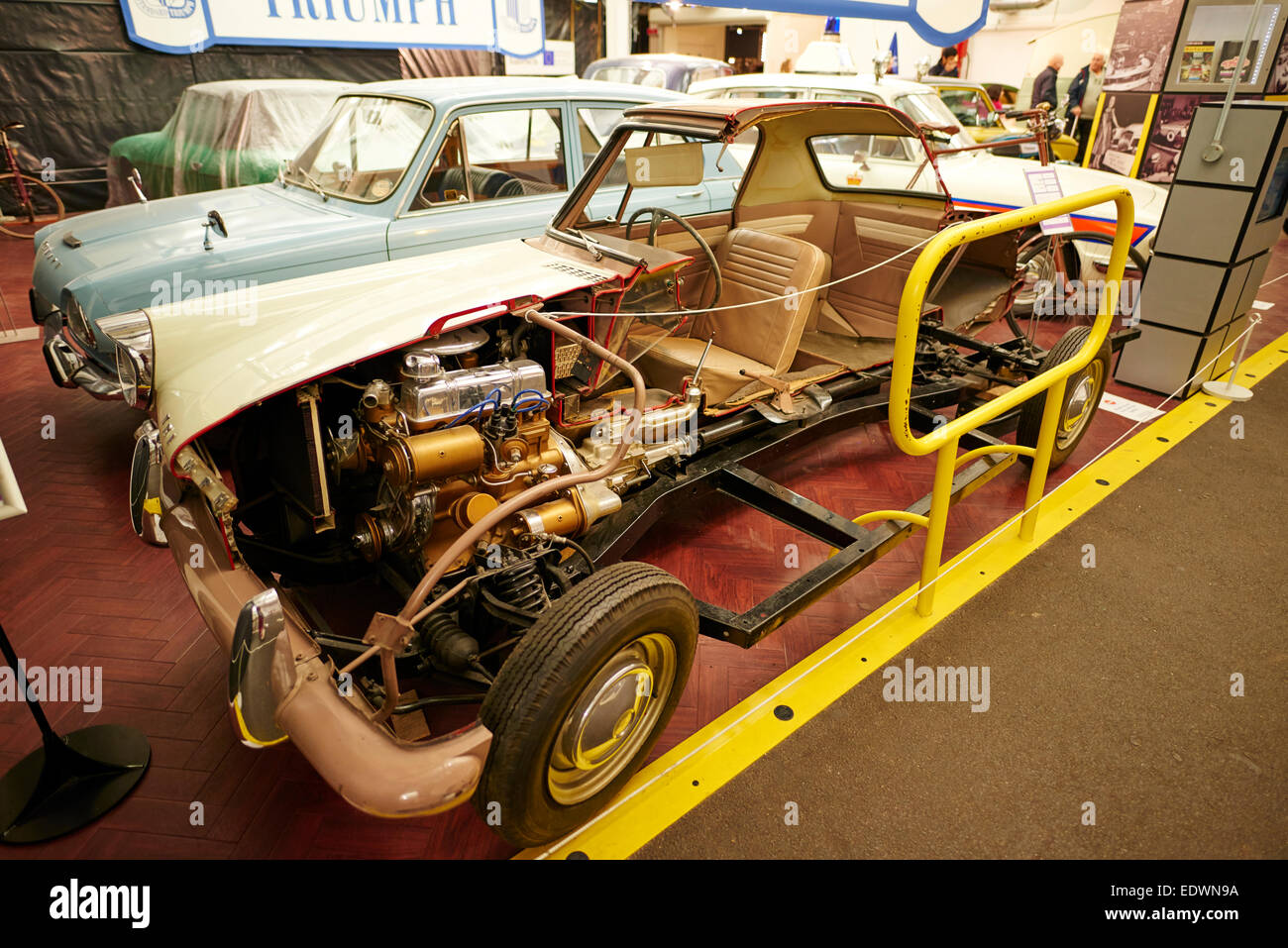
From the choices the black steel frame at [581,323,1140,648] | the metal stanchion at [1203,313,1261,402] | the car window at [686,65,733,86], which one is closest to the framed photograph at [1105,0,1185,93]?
the car window at [686,65,733,86]

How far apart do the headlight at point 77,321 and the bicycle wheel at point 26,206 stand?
649 cm

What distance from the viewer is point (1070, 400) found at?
3.86 meters

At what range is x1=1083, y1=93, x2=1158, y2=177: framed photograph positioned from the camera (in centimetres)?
906

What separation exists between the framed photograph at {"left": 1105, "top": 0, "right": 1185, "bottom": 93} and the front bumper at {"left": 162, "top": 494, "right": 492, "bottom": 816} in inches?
441

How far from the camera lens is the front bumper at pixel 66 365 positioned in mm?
3166

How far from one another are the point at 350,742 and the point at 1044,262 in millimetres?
6662

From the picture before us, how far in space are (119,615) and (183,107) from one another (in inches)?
226

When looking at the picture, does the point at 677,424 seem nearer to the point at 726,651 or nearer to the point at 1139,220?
the point at 726,651

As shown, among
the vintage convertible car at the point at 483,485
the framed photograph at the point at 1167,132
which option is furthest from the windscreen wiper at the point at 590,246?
the framed photograph at the point at 1167,132

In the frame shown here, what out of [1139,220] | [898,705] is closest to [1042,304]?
[1139,220]

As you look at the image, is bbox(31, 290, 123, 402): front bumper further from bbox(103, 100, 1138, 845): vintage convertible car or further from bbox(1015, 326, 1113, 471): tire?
bbox(1015, 326, 1113, 471): tire

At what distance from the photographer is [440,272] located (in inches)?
111

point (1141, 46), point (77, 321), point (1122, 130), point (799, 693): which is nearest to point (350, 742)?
point (799, 693)

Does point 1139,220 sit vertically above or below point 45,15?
below
